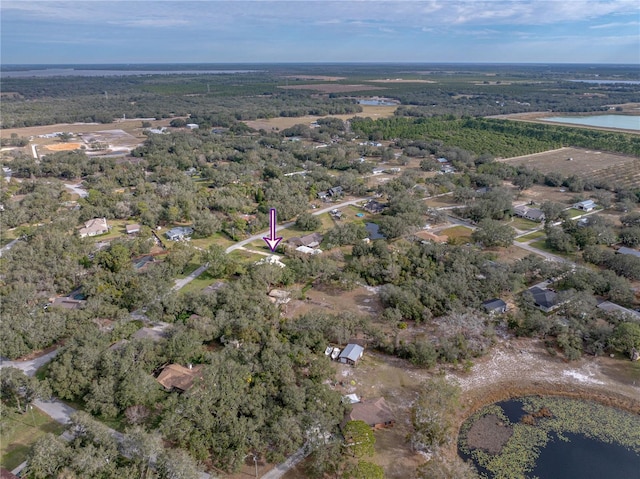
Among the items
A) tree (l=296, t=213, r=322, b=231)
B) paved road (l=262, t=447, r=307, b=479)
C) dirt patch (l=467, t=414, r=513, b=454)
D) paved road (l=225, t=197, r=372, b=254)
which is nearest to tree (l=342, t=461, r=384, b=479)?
paved road (l=262, t=447, r=307, b=479)

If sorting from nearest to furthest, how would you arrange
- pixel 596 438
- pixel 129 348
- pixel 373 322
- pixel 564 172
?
pixel 596 438
pixel 129 348
pixel 373 322
pixel 564 172

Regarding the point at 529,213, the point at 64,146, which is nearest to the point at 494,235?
the point at 529,213

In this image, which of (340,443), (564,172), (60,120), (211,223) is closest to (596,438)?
(340,443)

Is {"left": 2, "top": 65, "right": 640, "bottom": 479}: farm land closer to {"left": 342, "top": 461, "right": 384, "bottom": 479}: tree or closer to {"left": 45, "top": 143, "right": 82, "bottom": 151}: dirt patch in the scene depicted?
{"left": 342, "top": 461, "right": 384, "bottom": 479}: tree

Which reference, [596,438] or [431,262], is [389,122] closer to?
[431,262]

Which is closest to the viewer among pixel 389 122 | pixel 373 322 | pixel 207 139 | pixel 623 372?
pixel 623 372

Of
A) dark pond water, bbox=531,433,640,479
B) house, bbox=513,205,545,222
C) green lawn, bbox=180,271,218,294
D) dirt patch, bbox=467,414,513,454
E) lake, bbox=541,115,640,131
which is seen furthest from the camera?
lake, bbox=541,115,640,131
